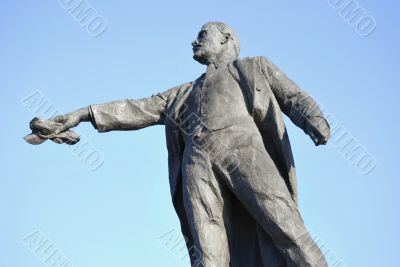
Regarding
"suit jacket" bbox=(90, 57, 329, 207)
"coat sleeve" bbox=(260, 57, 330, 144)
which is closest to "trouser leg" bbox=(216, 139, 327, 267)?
"suit jacket" bbox=(90, 57, 329, 207)

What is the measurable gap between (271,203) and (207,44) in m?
2.40

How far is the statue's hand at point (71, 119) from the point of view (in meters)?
9.00

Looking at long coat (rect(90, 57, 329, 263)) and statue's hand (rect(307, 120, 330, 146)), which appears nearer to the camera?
statue's hand (rect(307, 120, 330, 146))

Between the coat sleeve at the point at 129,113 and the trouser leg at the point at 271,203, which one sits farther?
the coat sleeve at the point at 129,113

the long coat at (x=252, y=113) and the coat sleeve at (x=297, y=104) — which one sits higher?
the coat sleeve at (x=297, y=104)

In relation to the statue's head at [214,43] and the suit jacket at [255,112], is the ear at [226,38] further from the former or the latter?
the suit jacket at [255,112]

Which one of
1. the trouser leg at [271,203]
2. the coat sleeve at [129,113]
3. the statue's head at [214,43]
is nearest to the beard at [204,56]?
the statue's head at [214,43]

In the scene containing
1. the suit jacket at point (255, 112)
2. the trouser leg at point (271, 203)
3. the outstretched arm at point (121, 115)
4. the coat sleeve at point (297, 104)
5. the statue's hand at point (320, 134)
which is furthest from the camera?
the outstretched arm at point (121, 115)

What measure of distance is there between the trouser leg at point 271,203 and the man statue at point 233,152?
0.4 inches

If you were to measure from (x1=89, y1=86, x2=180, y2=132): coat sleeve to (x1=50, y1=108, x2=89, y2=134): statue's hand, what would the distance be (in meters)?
0.09

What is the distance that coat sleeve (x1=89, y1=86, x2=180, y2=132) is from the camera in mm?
9211

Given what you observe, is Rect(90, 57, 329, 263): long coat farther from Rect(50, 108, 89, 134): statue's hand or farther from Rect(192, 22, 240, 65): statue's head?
Rect(192, 22, 240, 65): statue's head

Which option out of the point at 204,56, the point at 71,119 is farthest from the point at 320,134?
the point at 71,119

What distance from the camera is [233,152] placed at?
8438mm
